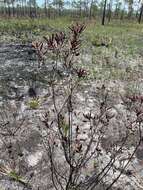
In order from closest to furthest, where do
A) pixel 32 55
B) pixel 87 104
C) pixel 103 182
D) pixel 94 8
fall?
pixel 103 182, pixel 87 104, pixel 32 55, pixel 94 8

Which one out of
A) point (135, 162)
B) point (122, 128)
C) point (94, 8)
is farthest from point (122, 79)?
point (94, 8)

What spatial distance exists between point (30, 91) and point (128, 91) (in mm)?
2985

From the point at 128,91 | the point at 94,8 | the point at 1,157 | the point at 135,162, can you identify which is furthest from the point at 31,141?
the point at 94,8

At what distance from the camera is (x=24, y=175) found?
5.65 metres

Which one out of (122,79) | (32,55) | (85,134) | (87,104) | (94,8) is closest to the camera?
(85,134)

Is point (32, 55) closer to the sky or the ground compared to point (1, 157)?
closer to the sky

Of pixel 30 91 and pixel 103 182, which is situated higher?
pixel 30 91

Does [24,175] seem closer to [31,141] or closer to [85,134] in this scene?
[31,141]

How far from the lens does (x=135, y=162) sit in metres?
6.38

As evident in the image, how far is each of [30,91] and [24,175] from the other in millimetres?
3638

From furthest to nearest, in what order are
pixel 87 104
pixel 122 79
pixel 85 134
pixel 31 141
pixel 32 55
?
pixel 32 55, pixel 122 79, pixel 87 104, pixel 85 134, pixel 31 141

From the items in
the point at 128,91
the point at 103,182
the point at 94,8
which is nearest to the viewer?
the point at 103,182

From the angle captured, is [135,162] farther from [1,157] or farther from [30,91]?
[30,91]

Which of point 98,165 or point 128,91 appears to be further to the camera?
point 128,91
